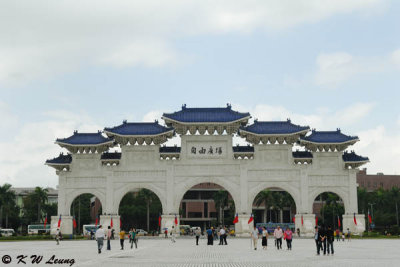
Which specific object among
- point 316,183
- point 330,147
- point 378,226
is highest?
point 330,147

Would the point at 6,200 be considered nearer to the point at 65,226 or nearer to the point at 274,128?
the point at 65,226

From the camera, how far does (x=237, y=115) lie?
47094mm

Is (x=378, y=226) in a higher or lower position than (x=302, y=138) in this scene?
lower

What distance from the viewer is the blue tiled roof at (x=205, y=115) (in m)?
46.5

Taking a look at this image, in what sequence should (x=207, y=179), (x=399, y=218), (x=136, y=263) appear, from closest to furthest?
1. (x=136, y=263)
2. (x=207, y=179)
3. (x=399, y=218)

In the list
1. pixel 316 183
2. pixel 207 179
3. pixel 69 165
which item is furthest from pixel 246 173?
pixel 69 165

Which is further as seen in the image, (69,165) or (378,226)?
(378,226)

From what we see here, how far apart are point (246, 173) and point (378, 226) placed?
37.9 metres

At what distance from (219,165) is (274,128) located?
5.96 metres

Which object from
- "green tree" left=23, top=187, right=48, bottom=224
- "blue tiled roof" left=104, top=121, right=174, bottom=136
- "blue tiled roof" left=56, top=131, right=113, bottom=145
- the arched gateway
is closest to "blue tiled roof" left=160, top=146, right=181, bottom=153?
the arched gateway

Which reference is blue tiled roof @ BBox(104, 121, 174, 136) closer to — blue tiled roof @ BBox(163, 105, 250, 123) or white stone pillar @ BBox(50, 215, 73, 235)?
blue tiled roof @ BBox(163, 105, 250, 123)

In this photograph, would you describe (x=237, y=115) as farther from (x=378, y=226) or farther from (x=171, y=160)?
(x=378, y=226)

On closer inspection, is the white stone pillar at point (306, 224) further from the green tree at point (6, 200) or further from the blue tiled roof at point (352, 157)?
the green tree at point (6, 200)

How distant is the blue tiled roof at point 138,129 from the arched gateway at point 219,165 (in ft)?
0.30
